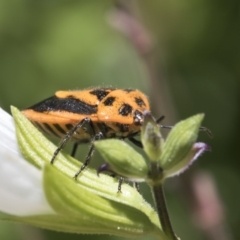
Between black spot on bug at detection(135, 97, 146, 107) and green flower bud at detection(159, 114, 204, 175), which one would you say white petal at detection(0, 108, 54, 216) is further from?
black spot on bug at detection(135, 97, 146, 107)

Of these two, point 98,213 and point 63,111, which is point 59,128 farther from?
point 98,213

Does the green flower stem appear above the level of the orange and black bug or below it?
below

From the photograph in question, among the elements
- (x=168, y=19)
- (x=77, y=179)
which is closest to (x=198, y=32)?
(x=168, y=19)

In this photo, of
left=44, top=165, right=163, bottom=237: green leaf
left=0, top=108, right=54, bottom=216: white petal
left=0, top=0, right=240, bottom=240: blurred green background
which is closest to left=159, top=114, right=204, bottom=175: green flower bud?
left=44, top=165, right=163, bottom=237: green leaf

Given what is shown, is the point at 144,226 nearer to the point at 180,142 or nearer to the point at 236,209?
the point at 180,142

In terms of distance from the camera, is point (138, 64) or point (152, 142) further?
point (138, 64)

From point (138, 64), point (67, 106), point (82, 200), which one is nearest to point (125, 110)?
point (67, 106)

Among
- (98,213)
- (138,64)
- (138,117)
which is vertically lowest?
(138,64)
